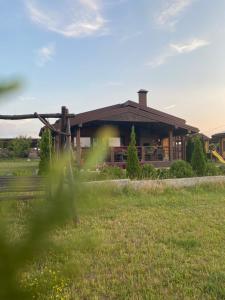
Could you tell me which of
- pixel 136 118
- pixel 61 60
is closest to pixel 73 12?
pixel 61 60

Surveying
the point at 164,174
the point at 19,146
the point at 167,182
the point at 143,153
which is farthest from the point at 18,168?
the point at 143,153

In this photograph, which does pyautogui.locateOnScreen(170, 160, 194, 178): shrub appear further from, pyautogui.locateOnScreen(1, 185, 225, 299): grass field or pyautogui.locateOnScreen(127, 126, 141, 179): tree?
pyautogui.locateOnScreen(1, 185, 225, 299): grass field

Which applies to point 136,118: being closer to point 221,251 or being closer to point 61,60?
point 221,251

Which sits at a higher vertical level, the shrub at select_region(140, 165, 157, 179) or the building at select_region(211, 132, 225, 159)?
the building at select_region(211, 132, 225, 159)

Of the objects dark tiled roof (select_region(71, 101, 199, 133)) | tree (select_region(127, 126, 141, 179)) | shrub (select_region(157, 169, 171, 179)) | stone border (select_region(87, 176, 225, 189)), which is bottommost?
stone border (select_region(87, 176, 225, 189))

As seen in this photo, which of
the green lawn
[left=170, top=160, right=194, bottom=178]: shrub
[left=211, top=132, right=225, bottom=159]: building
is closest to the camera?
the green lawn

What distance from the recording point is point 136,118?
1437cm

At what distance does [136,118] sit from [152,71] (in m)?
6.05

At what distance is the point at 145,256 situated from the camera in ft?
13.1

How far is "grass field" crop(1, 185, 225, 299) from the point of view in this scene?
0.79m

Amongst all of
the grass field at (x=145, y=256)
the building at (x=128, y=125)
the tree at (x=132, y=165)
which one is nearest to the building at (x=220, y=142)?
the building at (x=128, y=125)

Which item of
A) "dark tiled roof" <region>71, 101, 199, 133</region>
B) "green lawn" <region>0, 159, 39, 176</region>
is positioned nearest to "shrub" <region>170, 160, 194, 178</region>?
"dark tiled roof" <region>71, 101, 199, 133</region>

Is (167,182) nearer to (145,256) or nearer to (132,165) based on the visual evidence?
(132,165)

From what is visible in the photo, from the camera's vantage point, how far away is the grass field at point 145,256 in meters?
0.79
